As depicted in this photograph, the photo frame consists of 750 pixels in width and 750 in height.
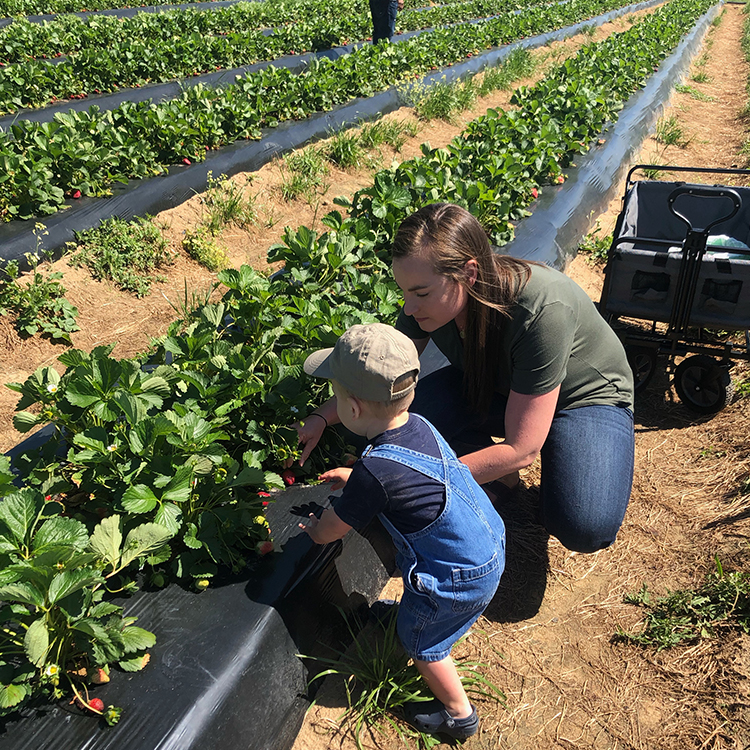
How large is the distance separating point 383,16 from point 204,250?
28.4 feet

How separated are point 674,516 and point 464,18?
1816 centimetres

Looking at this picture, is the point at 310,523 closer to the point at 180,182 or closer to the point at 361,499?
the point at 361,499

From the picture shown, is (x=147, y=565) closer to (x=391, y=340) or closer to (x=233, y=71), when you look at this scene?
(x=391, y=340)

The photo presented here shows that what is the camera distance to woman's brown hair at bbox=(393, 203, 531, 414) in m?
1.95

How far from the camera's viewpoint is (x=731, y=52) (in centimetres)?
2066

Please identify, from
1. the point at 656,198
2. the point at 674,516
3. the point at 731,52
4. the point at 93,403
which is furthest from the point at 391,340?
the point at 731,52

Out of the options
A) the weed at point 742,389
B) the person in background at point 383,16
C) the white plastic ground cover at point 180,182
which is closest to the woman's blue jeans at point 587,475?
the weed at point 742,389

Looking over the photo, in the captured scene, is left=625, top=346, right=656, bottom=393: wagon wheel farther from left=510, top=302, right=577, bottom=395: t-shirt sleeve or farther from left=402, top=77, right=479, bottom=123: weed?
left=402, top=77, right=479, bottom=123: weed

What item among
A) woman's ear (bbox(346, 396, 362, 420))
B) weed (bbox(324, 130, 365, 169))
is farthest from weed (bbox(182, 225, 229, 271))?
woman's ear (bbox(346, 396, 362, 420))

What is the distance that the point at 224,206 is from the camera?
5.46m

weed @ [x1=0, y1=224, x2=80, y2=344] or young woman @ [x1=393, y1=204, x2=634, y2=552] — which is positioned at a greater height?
young woman @ [x1=393, y1=204, x2=634, y2=552]

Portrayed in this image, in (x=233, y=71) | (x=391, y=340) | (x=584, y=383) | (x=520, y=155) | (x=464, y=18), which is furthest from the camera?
(x=464, y=18)

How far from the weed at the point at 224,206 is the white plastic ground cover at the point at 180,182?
0.15 m

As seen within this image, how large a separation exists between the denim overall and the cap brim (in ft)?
0.89
